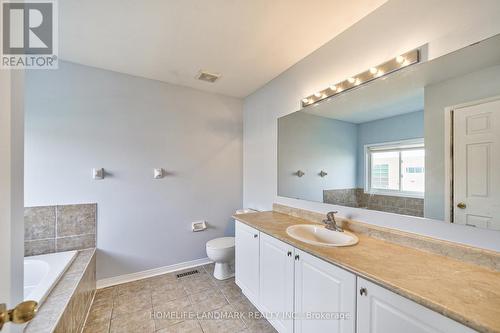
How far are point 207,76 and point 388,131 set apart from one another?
202 cm

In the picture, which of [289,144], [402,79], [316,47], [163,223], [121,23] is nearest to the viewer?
[402,79]

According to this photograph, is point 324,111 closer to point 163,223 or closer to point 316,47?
point 316,47

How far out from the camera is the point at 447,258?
3.63ft

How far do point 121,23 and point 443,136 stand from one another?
245cm

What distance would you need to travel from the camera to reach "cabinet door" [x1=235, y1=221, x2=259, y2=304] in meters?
1.86

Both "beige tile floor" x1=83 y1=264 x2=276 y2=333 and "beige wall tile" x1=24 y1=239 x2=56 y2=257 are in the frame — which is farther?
"beige wall tile" x1=24 y1=239 x2=56 y2=257

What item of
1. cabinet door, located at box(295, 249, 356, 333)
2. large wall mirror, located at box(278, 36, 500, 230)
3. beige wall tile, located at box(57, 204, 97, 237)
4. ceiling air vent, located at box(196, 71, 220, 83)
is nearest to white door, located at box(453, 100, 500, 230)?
large wall mirror, located at box(278, 36, 500, 230)

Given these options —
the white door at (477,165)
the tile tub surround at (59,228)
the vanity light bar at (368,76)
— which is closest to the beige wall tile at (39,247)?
the tile tub surround at (59,228)

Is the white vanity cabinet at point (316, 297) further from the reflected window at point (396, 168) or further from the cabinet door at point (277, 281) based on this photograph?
the reflected window at point (396, 168)

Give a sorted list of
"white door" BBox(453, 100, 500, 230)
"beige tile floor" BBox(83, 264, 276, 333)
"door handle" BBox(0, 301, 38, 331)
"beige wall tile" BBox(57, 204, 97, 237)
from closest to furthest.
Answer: "door handle" BBox(0, 301, 38, 331) < "white door" BBox(453, 100, 500, 230) < "beige tile floor" BBox(83, 264, 276, 333) < "beige wall tile" BBox(57, 204, 97, 237)

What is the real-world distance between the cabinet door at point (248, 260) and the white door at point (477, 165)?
1.41m

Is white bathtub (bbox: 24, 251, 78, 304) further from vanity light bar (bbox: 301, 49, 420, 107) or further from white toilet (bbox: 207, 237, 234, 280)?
vanity light bar (bbox: 301, 49, 420, 107)

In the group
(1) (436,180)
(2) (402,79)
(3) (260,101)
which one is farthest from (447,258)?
(3) (260,101)

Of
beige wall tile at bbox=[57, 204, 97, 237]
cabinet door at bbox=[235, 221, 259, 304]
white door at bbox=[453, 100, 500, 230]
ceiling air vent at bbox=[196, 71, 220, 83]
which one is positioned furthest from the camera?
ceiling air vent at bbox=[196, 71, 220, 83]
